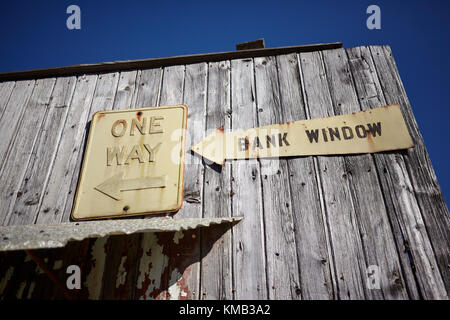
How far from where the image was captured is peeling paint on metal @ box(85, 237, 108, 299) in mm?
1851

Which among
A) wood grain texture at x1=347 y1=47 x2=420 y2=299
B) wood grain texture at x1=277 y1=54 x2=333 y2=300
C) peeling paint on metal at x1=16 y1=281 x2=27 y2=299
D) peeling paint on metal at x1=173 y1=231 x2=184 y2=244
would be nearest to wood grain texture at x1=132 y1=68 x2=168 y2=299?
peeling paint on metal at x1=173 y1=231 x2=184 y2=244

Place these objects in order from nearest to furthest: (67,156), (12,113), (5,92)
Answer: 1. (67,156)
2. (12,113)
3. (5,92)

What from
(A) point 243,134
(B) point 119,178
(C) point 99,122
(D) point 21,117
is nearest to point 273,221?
(A) point 243,134

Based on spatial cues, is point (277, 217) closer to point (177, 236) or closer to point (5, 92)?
point (177, 236)

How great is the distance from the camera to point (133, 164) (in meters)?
2.28

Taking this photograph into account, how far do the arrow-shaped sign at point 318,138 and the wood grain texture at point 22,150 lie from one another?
60.3 inches

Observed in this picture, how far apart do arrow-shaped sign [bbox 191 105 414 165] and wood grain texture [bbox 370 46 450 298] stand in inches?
3.6

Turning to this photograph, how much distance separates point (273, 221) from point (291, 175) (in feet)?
1.29

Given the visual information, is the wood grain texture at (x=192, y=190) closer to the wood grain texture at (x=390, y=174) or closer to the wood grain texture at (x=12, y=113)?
the wood grain texture at (x=390, y=174)

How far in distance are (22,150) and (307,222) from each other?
260 cm

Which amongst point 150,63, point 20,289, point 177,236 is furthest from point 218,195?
point 150,63

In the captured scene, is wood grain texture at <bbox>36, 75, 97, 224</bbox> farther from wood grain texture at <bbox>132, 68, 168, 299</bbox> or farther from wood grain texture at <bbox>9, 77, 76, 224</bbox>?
wood grain texture at <bbox>132, 68, 168, 299</bbox>

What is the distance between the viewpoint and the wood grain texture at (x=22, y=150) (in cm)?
227

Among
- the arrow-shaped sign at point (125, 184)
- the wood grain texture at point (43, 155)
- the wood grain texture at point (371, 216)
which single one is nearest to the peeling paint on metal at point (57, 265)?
the wood grain texture at point (43, 155)
